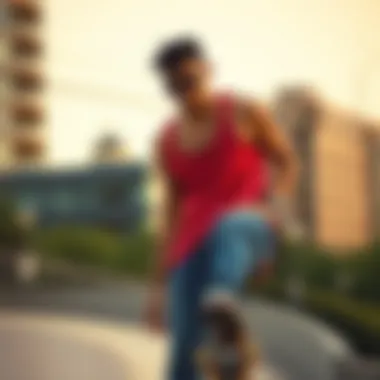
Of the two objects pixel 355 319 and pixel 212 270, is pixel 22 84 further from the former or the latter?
pixel 355 319

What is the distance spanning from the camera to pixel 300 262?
1.27 metres

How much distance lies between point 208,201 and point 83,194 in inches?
7.4

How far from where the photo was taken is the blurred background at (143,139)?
1.26 metres

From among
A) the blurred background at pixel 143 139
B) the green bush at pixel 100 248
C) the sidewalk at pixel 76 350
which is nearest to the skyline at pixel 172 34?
the blurred background at pixel 143 139

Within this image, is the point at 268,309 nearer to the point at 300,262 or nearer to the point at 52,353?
the point at 300,262

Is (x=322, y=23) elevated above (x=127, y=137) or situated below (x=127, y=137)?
above

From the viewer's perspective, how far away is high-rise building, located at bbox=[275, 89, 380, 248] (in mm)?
1256

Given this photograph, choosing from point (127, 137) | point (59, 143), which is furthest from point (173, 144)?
point (59, 143)

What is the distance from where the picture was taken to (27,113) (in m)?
1.36

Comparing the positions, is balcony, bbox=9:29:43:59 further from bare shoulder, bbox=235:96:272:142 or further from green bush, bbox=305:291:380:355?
green bush, bbox=305:291:380:355

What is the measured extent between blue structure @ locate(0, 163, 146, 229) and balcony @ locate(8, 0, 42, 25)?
9.3 inches

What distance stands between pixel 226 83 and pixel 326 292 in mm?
335

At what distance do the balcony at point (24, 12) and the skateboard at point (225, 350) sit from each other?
0.53 meters

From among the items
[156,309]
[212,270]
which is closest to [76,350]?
[156,309]
